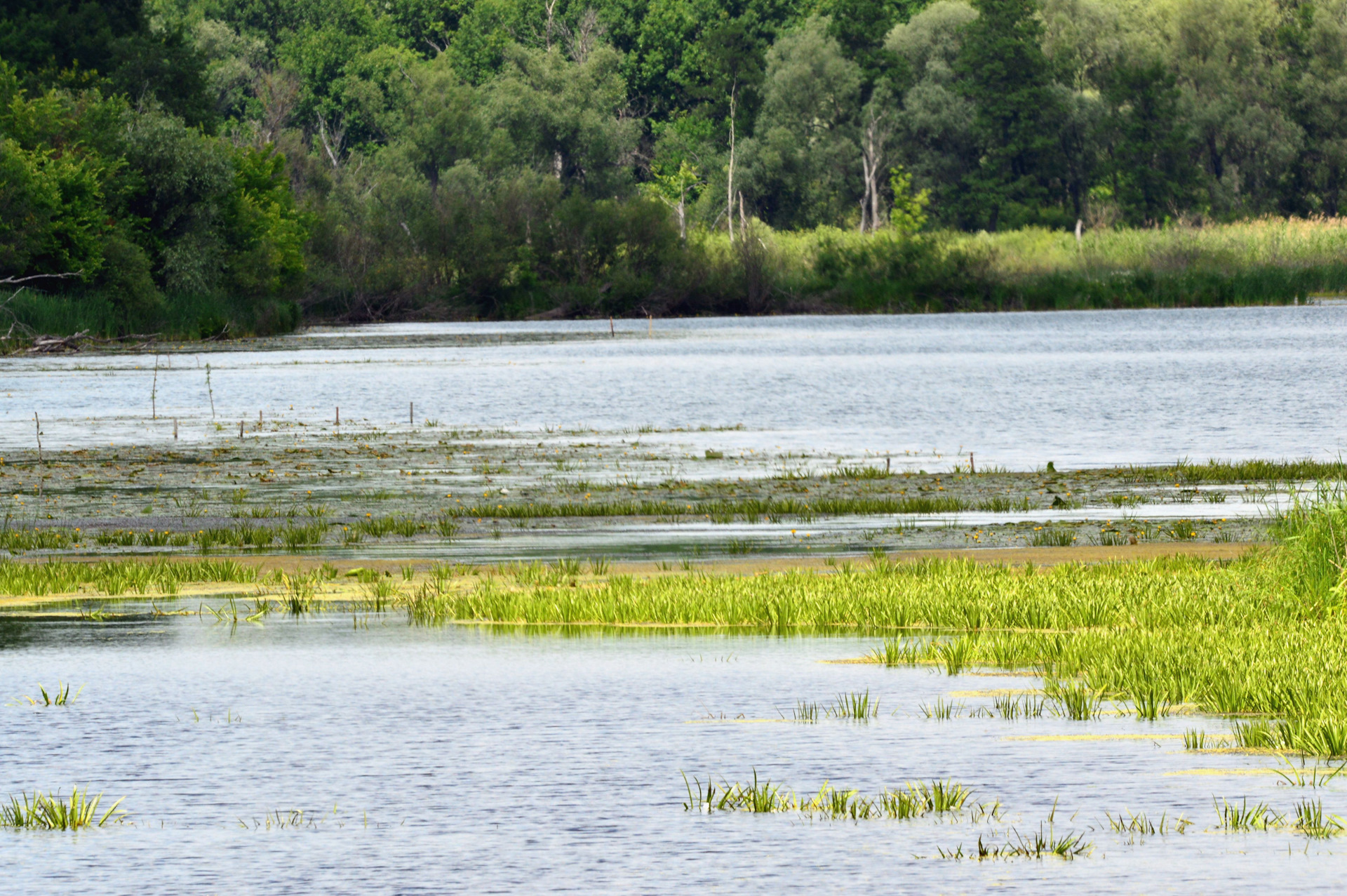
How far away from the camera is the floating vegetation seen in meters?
9.43

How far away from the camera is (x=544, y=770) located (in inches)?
419

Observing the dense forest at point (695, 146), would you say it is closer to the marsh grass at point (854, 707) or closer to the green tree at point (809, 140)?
the green tree at point (809, 140)

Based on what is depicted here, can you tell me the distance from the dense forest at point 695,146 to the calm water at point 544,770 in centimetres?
7724

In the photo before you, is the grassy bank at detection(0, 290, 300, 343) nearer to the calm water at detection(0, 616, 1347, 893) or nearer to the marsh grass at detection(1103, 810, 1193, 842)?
the calm water at detection(0, 616, 1347, 893)

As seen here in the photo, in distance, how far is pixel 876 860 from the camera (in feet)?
28.3

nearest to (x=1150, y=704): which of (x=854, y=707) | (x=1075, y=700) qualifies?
(x=1075, y=700)

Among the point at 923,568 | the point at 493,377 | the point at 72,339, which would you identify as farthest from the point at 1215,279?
the point at 923,568

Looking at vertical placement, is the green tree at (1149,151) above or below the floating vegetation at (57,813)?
above

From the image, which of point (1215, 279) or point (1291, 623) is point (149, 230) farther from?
point (1291, 623)

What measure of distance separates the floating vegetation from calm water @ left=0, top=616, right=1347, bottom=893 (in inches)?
5.3

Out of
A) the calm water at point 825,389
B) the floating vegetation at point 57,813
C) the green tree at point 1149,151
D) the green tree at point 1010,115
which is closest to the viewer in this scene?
the floating vegetation at point 57,813

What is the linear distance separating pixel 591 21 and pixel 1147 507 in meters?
129

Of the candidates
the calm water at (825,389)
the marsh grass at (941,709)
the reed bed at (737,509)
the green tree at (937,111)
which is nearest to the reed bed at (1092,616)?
the marsh grass at (941,709)

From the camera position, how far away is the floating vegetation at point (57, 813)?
9.43 m
